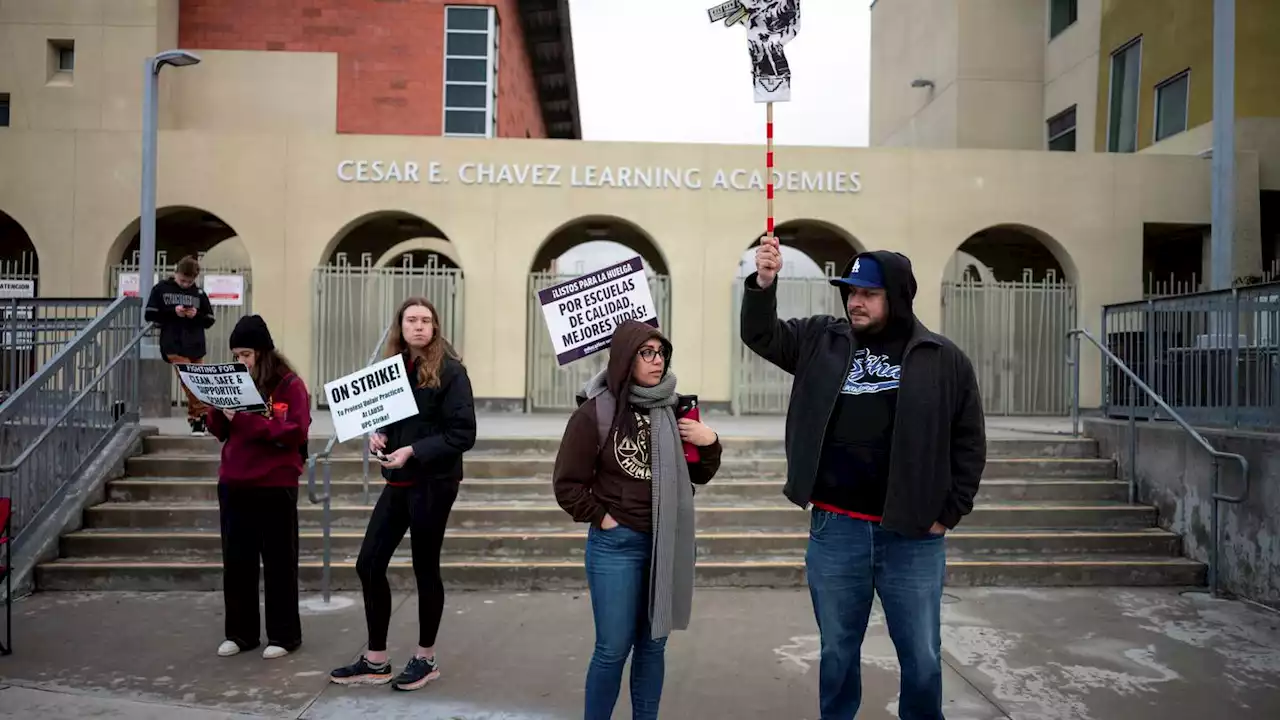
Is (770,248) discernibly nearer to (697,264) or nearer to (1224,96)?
(697,264)

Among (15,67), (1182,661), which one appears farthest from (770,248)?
(15,67)

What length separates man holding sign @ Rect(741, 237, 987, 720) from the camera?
3.23 meters

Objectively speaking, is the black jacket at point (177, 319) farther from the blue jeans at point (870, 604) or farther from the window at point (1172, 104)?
the window at point (1172, 104)

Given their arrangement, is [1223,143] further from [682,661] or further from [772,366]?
[682,661]

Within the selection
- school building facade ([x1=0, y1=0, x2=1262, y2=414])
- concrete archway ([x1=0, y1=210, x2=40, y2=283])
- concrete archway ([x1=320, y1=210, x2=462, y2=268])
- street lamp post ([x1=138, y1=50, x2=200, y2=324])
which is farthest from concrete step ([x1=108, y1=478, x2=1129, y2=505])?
concrete archway ([x1=0, y1=210, x2=40, y2=283])

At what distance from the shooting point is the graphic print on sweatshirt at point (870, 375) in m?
3.34

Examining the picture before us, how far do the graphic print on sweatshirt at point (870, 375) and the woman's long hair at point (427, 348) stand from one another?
2.08 meters

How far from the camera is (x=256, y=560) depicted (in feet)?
16.7

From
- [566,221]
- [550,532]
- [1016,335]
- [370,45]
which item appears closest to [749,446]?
[550,532]

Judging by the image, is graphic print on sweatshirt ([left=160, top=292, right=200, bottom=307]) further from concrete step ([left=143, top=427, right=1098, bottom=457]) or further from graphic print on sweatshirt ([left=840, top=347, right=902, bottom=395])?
graphic print on sweatshirt ([left=840, top=347, right=902, bottom=395])

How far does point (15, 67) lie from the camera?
1546 centimetres

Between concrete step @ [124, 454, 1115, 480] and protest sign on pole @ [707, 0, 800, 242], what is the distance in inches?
179

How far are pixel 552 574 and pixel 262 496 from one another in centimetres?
228

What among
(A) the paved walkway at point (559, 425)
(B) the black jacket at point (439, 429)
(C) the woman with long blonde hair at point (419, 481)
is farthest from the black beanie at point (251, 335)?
(A) the paved walkway at point (559, 425)
